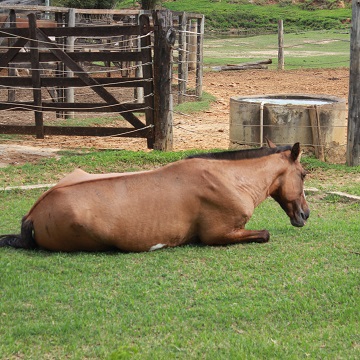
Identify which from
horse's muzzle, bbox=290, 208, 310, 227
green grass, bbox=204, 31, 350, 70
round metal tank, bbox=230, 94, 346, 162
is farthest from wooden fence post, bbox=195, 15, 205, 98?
horse's muzzle, bbox=290, 208, 310, 227

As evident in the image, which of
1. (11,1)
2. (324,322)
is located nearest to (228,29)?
(11,1)

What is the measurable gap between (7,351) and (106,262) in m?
1.70

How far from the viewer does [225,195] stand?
6.80 meters

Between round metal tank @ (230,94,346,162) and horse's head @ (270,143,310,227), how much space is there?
4.41 metres

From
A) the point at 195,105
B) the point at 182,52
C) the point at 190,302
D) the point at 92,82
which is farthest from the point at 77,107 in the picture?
the point at 190,302

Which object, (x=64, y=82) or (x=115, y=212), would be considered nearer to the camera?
(x=115, y=212)

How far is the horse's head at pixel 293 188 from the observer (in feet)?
23.5

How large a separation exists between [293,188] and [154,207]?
138 cm

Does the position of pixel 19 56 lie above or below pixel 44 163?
above

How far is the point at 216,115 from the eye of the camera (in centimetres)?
1727

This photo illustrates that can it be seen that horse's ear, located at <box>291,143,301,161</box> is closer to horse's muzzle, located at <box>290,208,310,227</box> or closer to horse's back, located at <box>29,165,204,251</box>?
horse's muzzle, located at <box>290,208,310,227</box>

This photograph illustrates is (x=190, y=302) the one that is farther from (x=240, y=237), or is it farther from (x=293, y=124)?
(x=293, y=124)

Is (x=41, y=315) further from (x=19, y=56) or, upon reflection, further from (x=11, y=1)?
(x=11, y=1)

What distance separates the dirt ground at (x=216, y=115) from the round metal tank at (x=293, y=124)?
4.02ft
